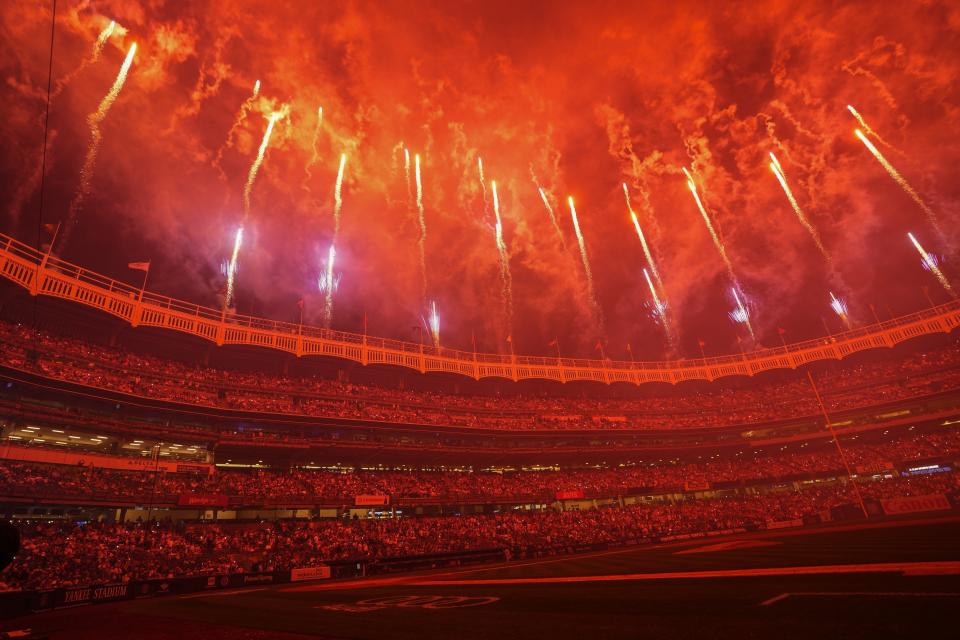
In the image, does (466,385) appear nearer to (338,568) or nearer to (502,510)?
(502,510)

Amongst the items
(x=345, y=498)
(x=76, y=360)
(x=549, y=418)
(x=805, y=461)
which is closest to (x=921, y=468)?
(x=805, y=461)

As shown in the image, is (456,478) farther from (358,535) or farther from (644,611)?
(644,611)

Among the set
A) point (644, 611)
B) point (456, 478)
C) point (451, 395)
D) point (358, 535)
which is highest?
point (451, 395)

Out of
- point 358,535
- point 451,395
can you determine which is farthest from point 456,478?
point 358,535

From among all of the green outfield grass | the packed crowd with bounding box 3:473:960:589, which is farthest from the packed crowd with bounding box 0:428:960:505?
the green outfield grass

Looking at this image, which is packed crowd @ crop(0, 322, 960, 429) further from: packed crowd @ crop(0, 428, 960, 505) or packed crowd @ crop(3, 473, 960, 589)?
packed crowd @ crop(3, 473, 960, 589)

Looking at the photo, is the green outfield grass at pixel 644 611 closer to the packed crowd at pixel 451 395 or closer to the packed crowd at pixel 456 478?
the packed crowd at pixel 456 478
